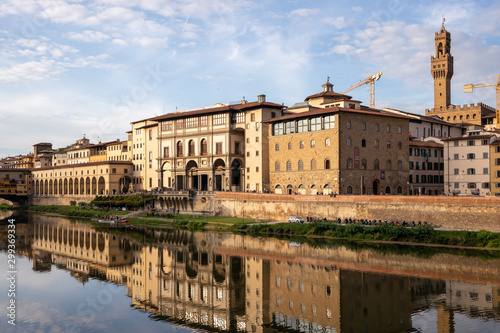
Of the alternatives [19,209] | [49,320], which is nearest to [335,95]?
[49,320]

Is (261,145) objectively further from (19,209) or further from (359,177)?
(19,209)

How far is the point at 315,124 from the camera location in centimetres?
6394

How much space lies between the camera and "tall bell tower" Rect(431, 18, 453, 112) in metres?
119

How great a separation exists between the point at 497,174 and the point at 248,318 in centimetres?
4494

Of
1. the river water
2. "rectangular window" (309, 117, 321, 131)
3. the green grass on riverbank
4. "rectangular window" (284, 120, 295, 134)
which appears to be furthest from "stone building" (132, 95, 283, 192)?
the river water

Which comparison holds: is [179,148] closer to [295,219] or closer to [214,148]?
[214,148]

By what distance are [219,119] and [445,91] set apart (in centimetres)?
7033

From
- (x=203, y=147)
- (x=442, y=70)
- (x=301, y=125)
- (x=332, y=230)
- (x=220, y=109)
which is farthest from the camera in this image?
(x=442, y=70)

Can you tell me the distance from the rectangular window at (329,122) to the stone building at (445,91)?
64.0m

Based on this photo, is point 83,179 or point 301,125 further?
point 83,179

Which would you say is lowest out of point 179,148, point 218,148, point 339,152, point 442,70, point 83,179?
point 83,179

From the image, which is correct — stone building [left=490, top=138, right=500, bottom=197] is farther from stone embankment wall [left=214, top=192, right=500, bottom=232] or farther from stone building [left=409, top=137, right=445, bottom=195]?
stone embankment wall [left=214, top=192, right=500, bottom=232]

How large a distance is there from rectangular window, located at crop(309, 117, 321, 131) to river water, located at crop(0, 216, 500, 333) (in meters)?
18.9

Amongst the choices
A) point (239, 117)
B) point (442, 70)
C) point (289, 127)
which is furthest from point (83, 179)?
point (442, 70)
